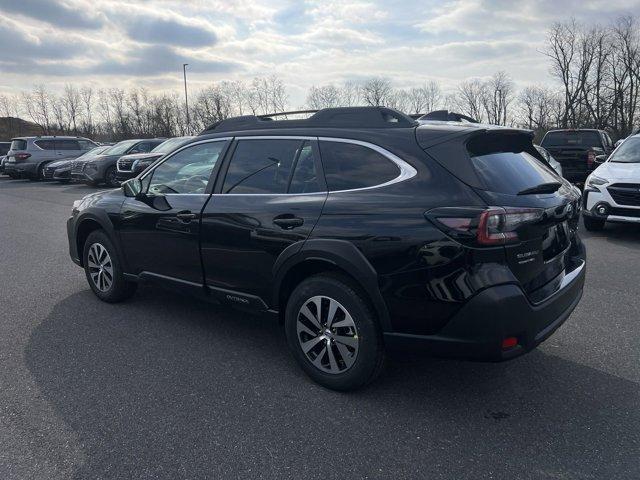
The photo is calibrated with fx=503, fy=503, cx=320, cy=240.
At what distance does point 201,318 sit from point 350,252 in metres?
2.19

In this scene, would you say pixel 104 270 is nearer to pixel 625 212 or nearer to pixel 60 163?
pixel 625 212

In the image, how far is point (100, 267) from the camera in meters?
5.02

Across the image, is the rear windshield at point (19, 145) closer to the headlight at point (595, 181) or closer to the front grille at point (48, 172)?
the front grille at point (48, 172)

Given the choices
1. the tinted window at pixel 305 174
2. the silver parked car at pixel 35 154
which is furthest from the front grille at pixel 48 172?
the tinted window at pixel 305 174

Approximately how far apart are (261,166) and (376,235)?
1.20 meters

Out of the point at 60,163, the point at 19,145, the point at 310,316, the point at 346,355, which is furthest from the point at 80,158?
the point at 346,355

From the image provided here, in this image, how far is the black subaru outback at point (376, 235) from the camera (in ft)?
8.91

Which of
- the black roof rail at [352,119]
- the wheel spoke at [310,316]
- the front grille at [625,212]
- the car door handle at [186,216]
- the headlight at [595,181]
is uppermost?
the black roof rail at [352,119]

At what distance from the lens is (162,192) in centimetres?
437

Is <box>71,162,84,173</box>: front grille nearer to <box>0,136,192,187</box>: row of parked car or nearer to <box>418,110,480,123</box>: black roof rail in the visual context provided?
<box>0,136,192,187</box>: row of parked car

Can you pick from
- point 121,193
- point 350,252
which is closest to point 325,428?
point 350,252

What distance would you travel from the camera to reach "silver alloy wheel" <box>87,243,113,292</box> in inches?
195

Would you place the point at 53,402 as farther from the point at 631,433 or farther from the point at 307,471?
the point at 631,433

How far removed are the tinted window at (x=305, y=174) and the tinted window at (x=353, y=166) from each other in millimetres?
86
